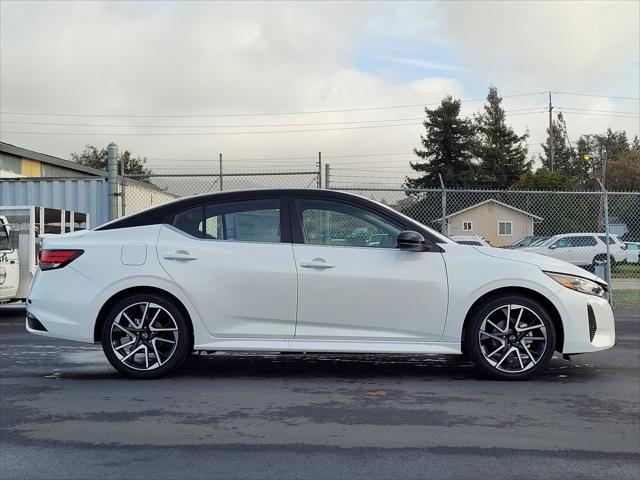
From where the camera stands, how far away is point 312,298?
18.4 feet

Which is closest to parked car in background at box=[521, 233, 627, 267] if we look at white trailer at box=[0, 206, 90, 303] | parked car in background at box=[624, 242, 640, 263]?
parked car in background at box=[624, 242, 640, 263]

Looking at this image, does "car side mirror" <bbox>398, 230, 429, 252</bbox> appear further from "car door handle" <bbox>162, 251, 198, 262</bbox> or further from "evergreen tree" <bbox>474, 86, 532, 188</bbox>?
"evergreen tree" <bbox>474, 86, 532, 188</bbox>

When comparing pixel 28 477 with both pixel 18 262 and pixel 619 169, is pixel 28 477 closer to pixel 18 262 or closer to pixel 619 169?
pixel 18 262

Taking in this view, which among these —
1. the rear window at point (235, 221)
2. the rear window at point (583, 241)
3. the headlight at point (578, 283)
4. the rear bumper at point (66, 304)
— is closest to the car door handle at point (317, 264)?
the rear window at point (235, 221)

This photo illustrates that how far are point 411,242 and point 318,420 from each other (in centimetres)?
173

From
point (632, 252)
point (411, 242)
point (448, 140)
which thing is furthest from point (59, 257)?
point (448, 140)

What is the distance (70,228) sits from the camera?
12453 mm

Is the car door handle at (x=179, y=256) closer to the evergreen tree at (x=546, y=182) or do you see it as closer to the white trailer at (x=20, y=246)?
the white trailer at (x=20, y=246)

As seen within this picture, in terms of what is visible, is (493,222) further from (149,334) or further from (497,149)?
(497,149)

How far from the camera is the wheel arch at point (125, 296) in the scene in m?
5.70

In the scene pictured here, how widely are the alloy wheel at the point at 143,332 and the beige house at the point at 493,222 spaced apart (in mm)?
9519

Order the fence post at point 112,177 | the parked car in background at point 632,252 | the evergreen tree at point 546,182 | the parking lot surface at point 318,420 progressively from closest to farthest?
the parking lot surface at point 318,420 → the fence post at point 112,177 → the parked car in background at point 632,252 → the evergreen tree at point 546,182

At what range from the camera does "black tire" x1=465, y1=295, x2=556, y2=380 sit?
18.5ft

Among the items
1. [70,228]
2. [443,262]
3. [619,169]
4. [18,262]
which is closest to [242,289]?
[443,262]
